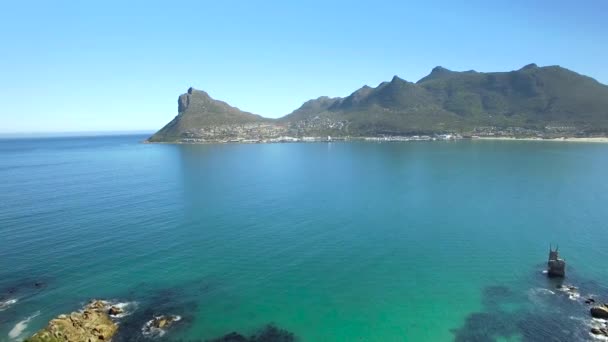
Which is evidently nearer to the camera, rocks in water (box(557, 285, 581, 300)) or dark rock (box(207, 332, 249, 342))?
dark rock (box(207, 332, 249, 342))

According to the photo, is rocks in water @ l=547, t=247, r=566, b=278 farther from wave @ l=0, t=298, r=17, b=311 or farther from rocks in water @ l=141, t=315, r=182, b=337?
wave @ l=0, t=298, r=17, b=311

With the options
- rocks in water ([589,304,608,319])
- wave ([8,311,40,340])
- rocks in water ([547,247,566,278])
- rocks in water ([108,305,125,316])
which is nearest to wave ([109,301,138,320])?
rocks in water ([108,305,125,316])

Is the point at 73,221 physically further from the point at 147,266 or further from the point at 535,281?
the point at 535,281

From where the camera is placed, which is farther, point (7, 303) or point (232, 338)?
point (7, 303)

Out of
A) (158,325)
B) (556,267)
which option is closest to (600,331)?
(556,267)

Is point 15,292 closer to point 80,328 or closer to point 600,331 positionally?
point 80,328

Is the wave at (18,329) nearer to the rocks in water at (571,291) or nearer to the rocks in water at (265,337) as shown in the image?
the rocks in water at (265,337)

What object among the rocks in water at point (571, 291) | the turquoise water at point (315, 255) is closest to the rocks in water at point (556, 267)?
the turquoise water at point (315, 255)
